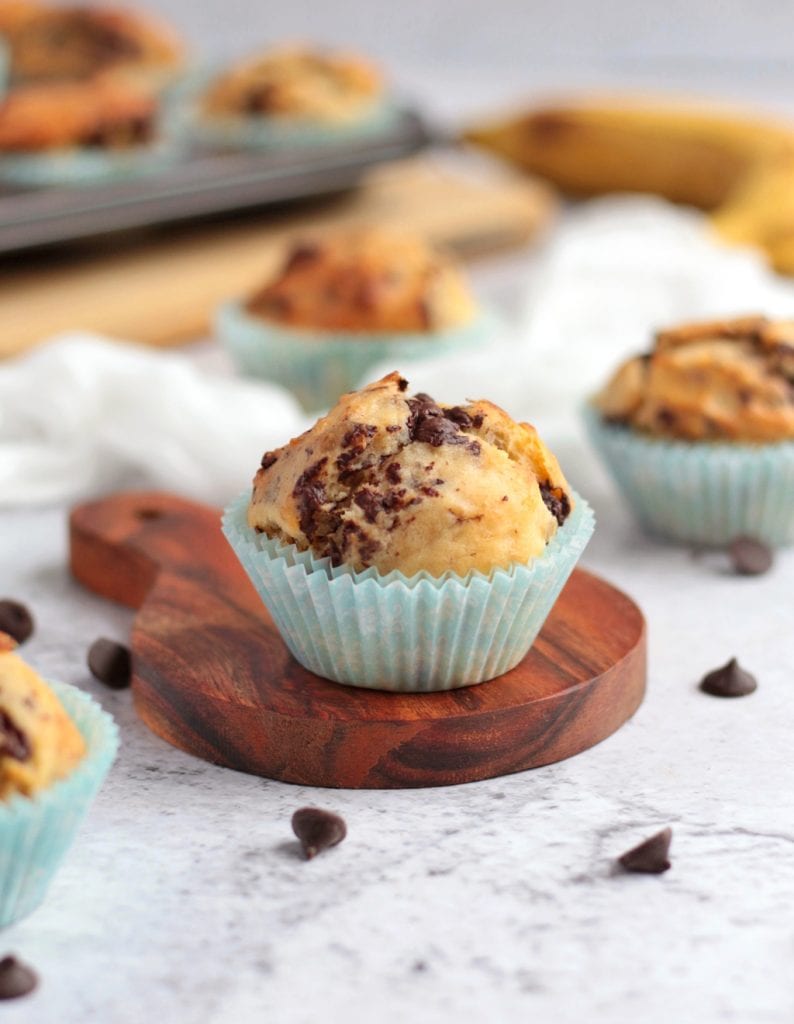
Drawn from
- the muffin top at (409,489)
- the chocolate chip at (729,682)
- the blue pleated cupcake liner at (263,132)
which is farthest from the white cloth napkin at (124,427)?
the blue pleated cupcake liner at (263,132)

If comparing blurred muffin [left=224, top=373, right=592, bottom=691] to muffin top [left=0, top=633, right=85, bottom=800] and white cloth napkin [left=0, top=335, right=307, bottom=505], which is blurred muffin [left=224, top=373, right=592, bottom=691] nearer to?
muffin top [left=0, top=633, right=85, bottom=800]

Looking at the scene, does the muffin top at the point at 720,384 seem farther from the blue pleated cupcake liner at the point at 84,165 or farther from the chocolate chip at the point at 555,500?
Result: the blue pleated cupcake liner at the point at 84,165

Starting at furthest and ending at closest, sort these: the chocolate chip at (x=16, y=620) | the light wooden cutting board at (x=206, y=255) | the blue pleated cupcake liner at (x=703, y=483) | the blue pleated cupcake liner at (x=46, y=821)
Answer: the light wooden cutting board at (x=206, y=255) → the blue pleated cupcake liner at (x=703, y=483) → the chocolate chip at (x=16, y=620) → the blue pleated cupcake liner at (x=46, y=821)

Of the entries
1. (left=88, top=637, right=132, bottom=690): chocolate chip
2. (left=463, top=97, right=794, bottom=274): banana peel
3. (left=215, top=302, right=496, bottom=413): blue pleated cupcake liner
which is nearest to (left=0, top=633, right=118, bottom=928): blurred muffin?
(left=88, top=637, right=132, bottom=690): chocolate chip

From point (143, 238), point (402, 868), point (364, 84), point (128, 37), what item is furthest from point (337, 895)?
point (128, 37)

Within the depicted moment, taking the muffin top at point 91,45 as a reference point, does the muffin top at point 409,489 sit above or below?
above

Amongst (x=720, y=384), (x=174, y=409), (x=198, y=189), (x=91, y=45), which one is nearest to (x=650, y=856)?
(x=720, y=384)

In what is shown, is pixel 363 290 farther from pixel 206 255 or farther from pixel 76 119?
pixel 76 119
